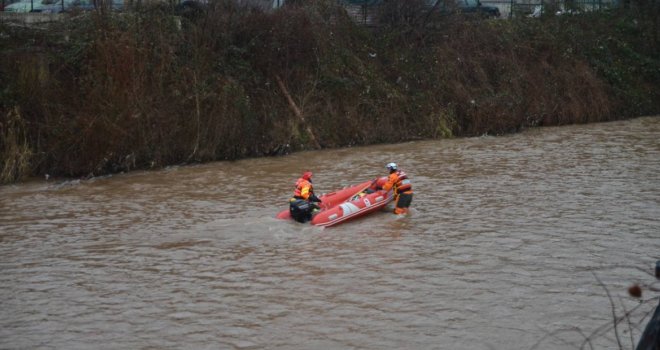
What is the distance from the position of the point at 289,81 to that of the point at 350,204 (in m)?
11.9

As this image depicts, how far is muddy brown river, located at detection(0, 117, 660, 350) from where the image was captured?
9398 millimetres

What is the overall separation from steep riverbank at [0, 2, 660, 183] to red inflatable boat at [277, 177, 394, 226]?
761 centimetres

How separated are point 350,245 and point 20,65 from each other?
39.4 feet

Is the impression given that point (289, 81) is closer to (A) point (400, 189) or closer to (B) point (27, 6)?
(B) point (27, 6)

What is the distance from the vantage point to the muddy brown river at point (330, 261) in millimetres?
9398

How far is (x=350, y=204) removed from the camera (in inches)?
586

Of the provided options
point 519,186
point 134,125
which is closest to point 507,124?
point 519,186

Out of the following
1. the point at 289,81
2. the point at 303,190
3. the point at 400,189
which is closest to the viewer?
the point at 303,190

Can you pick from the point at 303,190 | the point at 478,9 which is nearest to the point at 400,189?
the point at 303,190

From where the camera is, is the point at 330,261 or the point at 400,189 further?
the point at 400,189

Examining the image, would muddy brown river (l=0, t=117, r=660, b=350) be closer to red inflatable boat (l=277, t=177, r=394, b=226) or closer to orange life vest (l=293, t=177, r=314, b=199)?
red inflatable boat (l=277, t=177, r=394, b=226)

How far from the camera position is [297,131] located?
24.3 meters

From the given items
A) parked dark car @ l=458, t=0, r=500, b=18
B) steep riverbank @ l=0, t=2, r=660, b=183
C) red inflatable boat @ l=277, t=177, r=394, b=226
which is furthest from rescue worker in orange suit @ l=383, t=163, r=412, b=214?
parked dark car @ l=458, t=0, r=500, b=18

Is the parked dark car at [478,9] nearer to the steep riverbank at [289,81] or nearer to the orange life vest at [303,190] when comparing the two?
the steep riverbank at [289,81]
